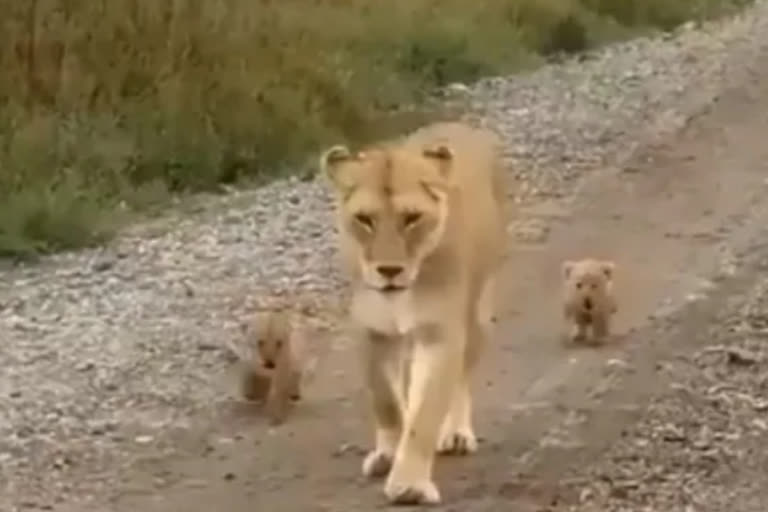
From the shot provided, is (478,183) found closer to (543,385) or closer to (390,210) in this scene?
(390,210)

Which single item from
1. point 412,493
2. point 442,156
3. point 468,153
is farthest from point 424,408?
point 468,153

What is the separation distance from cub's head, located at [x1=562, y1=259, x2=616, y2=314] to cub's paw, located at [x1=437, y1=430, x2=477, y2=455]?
1.69 m

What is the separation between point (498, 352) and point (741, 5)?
1792cm

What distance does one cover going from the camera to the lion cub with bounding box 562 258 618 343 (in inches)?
354

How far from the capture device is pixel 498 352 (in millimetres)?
9031

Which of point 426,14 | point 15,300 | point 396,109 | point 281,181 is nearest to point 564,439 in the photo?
point 15,300

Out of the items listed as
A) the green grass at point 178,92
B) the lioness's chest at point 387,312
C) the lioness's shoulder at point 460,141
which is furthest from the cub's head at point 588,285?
the green grass at point 178,92

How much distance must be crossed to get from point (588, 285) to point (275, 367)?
1.59 m

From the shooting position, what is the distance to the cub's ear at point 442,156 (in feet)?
22.3

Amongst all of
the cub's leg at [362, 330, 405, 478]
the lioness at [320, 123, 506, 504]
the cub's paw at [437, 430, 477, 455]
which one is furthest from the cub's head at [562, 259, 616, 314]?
the cub's leg at [362, 330, 405, 478]

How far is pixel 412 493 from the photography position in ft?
22.1

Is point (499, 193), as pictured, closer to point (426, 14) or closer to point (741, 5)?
point (426, 14)

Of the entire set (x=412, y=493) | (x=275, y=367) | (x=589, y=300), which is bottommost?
(x=412, y=493)

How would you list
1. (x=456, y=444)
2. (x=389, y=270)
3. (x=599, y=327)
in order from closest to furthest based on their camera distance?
(x=389, y=270) < (x=456, y=444) < (x=599, y=327)
